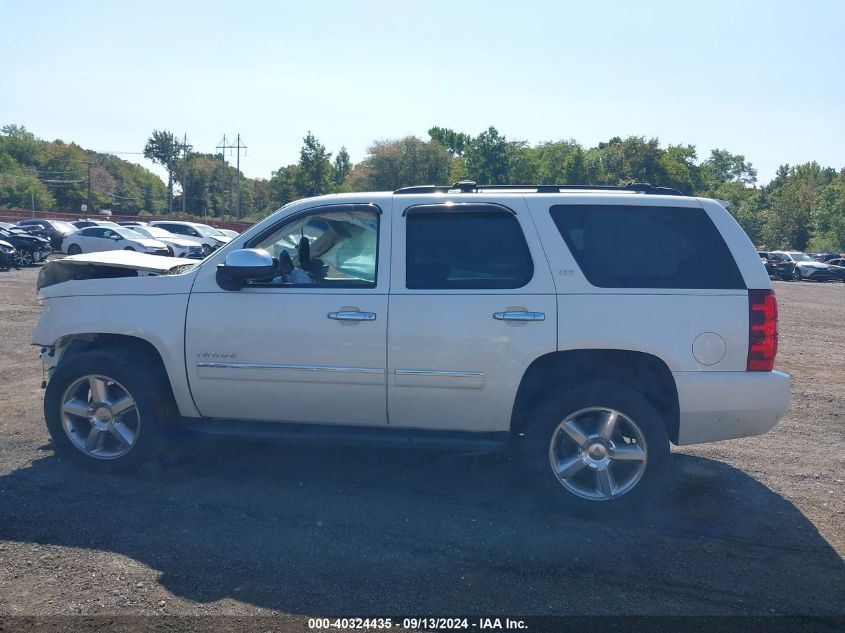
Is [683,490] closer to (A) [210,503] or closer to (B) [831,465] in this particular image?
(B) [831,465]

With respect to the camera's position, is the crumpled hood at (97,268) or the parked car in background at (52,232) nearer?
the crumpled hood at (97,268)

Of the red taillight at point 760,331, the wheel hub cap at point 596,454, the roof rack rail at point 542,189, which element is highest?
the roof rack rail at point 542,189

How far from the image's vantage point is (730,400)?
188 inches

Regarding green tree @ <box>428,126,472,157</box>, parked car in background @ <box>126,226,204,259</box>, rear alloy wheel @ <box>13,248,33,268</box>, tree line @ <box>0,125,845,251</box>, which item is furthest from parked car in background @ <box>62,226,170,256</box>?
green tree @ <box>428,126,472,157</box>

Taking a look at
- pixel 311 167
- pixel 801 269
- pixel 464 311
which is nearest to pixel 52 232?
pixel 311 167

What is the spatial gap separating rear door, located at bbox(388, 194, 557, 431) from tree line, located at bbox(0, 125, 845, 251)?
16.6 metres

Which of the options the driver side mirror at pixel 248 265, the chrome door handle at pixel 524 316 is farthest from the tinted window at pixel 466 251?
the driver side mirror at pixel 248 265

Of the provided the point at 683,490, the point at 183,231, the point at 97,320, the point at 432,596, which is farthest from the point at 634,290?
the point at 183,231

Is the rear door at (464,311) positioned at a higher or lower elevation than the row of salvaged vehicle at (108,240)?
lower

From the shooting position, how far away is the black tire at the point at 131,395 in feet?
17.4

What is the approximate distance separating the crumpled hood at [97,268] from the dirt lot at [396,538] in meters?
1.38

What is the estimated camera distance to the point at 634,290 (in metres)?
4.82

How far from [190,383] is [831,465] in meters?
5.04

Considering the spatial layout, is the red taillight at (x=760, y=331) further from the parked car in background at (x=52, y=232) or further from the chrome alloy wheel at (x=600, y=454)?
the parked car in background at (x=52, y=232)
